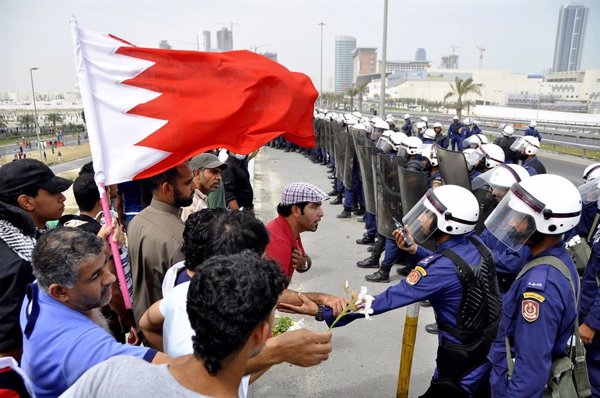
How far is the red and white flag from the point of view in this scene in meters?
2.61

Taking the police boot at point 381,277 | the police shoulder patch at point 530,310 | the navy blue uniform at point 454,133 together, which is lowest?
the police boot at point 381,277

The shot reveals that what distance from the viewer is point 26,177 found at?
288cm

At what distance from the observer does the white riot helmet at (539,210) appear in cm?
245

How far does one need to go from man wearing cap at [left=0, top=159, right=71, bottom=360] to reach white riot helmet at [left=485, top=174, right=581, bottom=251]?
2.61m

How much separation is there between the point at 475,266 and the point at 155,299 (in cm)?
197

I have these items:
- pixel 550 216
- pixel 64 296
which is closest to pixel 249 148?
pixel 64 296

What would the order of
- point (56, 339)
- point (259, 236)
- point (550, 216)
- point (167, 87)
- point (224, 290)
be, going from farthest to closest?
point (167, 87)
point (550, 216)
point (259, 236)
point (56, 339)
point (224, 290)

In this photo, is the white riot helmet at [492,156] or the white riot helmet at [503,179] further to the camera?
the white riot helmet at [492,156]

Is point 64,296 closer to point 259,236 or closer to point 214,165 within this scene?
point 259,236

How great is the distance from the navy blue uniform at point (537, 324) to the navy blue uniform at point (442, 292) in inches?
13.7

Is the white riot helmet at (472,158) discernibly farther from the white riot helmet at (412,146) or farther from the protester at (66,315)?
the protester at (66,315)

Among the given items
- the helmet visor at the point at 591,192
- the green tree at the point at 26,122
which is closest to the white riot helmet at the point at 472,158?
the helmet visor at the point at 591,192

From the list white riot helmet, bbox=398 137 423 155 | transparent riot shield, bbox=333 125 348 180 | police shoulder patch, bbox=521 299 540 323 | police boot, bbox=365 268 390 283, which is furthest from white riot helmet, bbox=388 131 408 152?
A: police shoulder patch, bbox=521 299 540 323

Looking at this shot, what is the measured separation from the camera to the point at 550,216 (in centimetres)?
245
